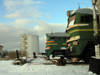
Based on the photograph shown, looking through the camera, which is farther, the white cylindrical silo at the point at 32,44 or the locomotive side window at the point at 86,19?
the white cylindrical silo at the point at 32,44

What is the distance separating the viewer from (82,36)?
406 inches

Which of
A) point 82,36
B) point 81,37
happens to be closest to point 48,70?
point 81,37

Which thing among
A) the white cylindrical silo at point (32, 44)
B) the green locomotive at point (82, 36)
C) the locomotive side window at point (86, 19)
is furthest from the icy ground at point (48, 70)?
the white cylindrical silo at point (32, 44)

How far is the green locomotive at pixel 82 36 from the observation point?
10.2 metres

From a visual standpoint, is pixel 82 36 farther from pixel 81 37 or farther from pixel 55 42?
pixel 55 42

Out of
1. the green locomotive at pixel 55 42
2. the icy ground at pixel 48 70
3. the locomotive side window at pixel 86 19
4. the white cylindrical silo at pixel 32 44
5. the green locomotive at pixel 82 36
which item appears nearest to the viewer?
the icy ground at pixel 48 70

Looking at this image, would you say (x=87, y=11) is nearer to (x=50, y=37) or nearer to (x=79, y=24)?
(x=79, y=24)

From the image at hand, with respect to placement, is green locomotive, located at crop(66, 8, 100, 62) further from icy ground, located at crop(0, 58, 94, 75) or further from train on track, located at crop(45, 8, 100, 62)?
icy ground, located at crop(0, 58, 94, 75)

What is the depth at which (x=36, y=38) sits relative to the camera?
6041 cm

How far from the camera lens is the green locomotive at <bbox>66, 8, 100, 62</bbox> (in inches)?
402

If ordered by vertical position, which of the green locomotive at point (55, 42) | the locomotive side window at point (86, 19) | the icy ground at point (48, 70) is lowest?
the icy ground at point (48, 70)

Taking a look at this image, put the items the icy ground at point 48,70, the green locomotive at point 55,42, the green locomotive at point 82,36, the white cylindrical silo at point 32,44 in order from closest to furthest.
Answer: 1. the icy ground at point 48,70
2. the green locomotive at point 82,36
3. the green locomotive at point 55,42
4. the white cylindrical silo at point 32,44

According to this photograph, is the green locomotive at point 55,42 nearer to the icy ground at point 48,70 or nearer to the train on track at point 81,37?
the train on track at point 81,37

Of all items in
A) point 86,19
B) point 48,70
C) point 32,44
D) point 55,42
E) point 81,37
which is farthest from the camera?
point 32,44
